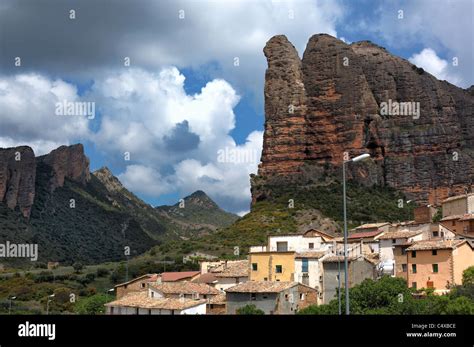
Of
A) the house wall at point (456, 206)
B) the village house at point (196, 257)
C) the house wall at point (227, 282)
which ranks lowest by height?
the house wall at point (227, 282)

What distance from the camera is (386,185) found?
469ft

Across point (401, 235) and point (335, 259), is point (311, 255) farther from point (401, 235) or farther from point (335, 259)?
point (401, 235)

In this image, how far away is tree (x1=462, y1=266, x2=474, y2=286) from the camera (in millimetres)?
45659

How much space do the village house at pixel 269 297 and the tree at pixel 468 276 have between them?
39.0ft

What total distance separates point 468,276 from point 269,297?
1429cm

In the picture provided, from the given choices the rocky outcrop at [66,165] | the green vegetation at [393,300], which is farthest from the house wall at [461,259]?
the rocky outcrop at [66,165]

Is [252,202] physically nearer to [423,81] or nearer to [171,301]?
[423,81]

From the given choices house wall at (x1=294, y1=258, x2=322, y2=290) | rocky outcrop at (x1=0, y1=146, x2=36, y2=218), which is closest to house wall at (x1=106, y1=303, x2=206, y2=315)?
house wall at (x1=294, y1=258, x2=322, y2=290)

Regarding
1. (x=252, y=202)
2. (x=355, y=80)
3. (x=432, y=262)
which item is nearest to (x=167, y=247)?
(x=252, y=202)

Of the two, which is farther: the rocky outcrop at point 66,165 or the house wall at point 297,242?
the rocky outcrop at point 66,165

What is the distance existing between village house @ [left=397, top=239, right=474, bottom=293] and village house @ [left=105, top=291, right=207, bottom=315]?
16.5 m

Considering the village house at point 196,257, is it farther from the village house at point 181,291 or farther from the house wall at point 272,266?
the village house at point 181,291

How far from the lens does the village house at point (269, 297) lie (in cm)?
4750
